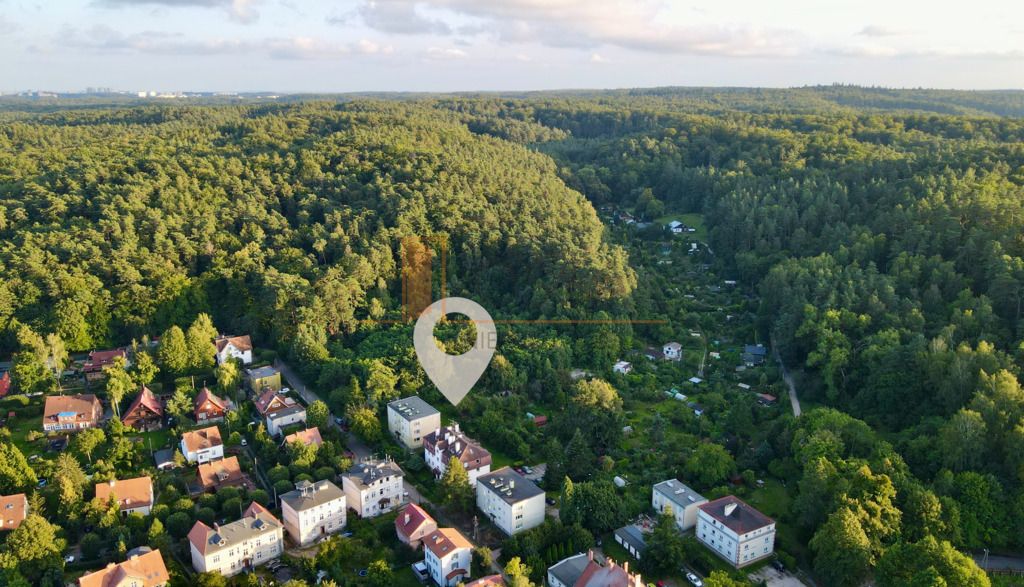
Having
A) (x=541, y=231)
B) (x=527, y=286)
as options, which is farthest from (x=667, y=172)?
(x=527, y=286)

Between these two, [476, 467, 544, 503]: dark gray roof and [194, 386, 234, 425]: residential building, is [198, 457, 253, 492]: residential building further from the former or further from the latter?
[476, 467, 544, 503]: dark gray roof

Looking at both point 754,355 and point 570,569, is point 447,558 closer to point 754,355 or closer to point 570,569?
point 570,569

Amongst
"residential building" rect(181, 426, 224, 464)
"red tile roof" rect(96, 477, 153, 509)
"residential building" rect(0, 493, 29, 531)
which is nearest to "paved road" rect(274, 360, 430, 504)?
"residential building" rect(181, 426, 224, 464)

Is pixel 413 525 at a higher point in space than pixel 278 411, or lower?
lower

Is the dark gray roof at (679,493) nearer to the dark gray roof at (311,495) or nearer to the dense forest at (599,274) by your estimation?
the dense forest at (599,274)

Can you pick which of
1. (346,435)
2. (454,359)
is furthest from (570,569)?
(454,359)
